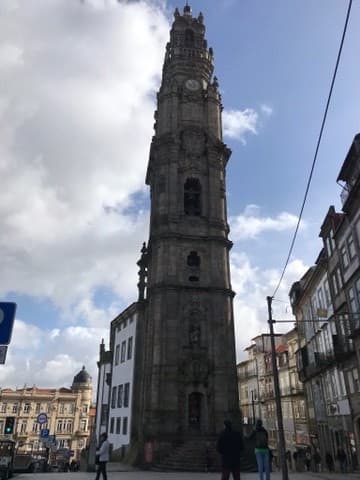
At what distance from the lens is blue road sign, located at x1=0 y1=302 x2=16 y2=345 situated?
8305 mm

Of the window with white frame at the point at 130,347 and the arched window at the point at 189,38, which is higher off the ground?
the arched window at the point at 189,38

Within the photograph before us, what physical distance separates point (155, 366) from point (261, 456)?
18.1m

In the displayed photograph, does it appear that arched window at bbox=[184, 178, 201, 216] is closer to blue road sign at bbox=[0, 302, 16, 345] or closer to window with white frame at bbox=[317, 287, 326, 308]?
window with white frame at bbox=[317, 287, 326, 308]

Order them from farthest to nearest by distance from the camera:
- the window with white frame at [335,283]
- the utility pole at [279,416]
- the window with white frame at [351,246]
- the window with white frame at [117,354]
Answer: the window with white frame at [117,354] → the window with white frame at [335,283] → the window with white frame at [351,246] → the utility pole at [279,416]

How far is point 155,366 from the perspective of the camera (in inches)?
1217

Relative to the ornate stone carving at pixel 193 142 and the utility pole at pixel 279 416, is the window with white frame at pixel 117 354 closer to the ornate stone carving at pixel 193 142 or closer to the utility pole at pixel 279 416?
the ornate stone carving at pixel 193 142

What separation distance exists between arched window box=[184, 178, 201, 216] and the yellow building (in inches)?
2443

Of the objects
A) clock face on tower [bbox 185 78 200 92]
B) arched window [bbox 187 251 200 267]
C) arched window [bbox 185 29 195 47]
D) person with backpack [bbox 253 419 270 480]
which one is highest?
arched window [bbox 185 29 195 47]

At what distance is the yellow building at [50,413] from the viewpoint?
264 ft

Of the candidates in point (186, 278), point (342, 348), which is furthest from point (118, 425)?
point (342, 348)

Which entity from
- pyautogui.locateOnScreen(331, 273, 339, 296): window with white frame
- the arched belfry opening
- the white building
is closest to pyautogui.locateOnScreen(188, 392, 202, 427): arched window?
the arched belfry opening

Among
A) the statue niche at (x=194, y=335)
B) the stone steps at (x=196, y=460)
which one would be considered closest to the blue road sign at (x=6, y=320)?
the stone steps at (x=196, y=460)

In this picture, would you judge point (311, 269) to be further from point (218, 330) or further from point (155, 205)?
point (155, 205)

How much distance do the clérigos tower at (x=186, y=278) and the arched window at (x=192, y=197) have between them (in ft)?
0.32
